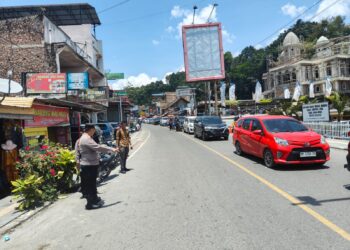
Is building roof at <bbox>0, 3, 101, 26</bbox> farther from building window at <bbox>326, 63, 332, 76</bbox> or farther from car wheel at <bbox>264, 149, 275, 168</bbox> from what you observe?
building window at <bbox>326, 63, 332, 76</bbox>

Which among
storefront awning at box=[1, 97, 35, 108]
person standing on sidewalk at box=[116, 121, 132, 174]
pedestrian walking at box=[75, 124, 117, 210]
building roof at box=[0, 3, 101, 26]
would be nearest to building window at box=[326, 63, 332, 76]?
building roof at box=[0, 3, 101, 26]

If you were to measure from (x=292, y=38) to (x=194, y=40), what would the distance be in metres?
63.4

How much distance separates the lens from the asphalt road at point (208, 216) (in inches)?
174

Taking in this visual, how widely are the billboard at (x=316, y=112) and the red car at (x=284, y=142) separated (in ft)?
30.3

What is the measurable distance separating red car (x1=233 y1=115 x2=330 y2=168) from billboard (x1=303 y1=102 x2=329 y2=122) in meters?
9.22

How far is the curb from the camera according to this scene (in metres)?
5.69

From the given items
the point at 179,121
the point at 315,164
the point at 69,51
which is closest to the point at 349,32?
the point at 179,121

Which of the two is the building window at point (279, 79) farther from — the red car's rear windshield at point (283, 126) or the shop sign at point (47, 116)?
the red car's rear windshield at point (283, 126)

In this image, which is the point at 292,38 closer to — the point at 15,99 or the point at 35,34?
the point at 35,34

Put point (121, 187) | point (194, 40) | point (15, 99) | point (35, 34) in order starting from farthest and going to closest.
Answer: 1. point (194, 40)
2. point (35, 34)
3. point (15, 99)
4. point (121, 187)

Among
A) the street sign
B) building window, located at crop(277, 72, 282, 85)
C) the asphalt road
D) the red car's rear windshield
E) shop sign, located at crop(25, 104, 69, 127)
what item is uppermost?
building window, located at crop(277, 72, 282, 85)

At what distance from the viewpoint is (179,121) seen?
138 ft

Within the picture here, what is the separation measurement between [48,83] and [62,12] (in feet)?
66.6

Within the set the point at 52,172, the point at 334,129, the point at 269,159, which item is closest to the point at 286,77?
the point at 334,129
